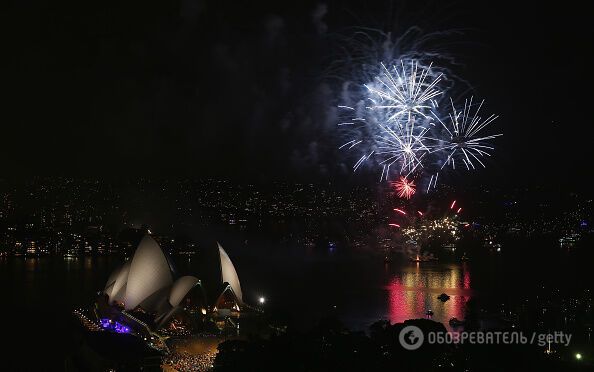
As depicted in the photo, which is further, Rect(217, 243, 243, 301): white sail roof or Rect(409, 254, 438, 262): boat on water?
Rect(409, 254, 438, 262): boat on water

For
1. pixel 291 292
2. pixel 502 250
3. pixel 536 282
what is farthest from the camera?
pixel 502 250

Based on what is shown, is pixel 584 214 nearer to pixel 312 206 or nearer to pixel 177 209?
pixel 312 206

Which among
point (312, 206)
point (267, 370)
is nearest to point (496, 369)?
point (267, 370)

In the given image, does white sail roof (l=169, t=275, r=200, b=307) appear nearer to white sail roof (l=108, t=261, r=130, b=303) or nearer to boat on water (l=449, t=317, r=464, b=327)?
white sail roof (l=108, t=261, r=130, b=303)

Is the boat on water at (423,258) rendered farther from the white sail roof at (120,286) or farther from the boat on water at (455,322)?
the white sail roof at (120,286)
